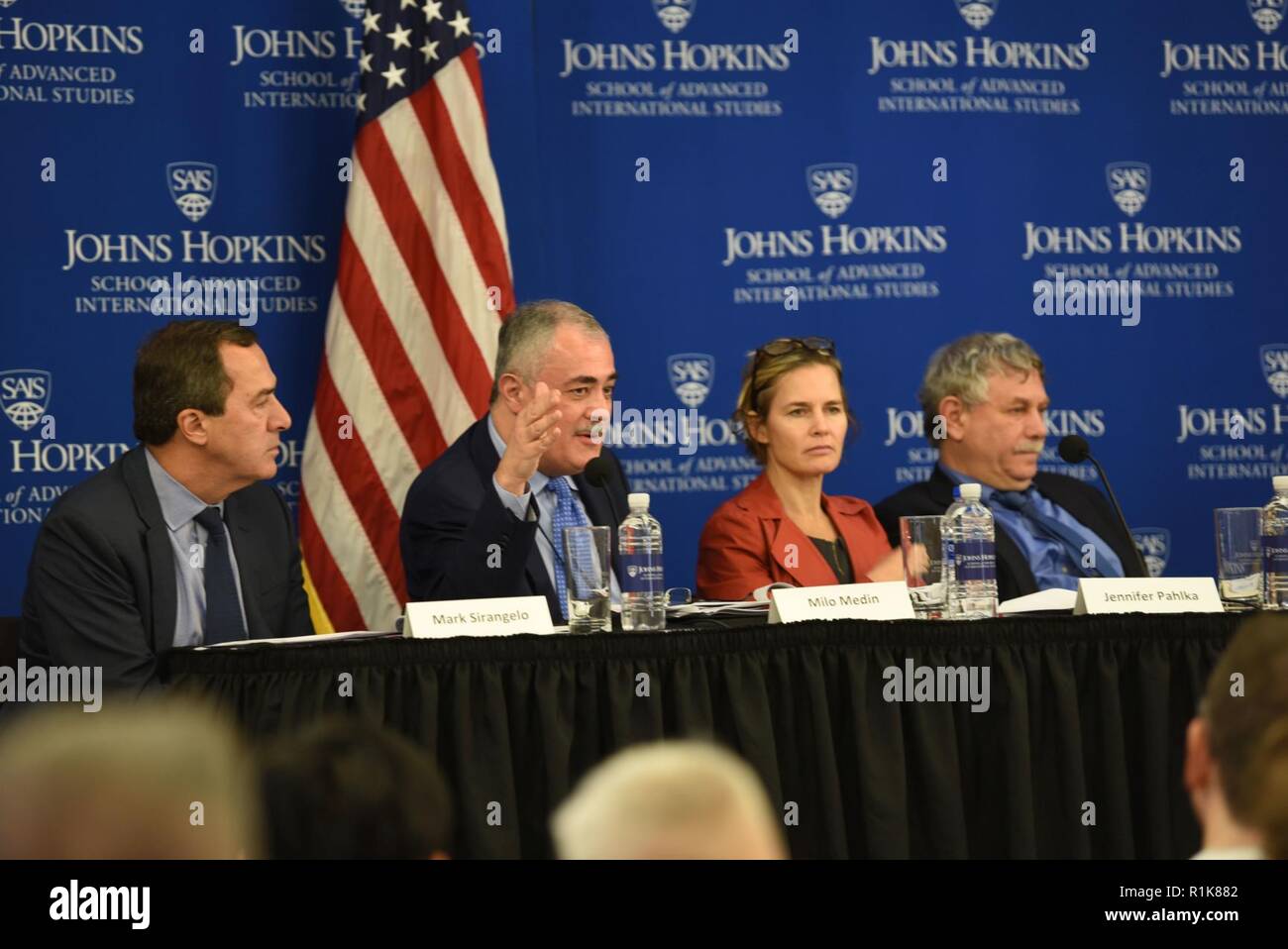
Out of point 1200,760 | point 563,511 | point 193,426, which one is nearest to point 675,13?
point 563,511

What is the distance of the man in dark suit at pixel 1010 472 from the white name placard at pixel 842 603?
1.16 meters

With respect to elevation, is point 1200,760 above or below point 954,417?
below

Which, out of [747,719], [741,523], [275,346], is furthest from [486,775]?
[275,346]

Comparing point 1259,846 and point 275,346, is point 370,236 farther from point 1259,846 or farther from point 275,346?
point 1259,846

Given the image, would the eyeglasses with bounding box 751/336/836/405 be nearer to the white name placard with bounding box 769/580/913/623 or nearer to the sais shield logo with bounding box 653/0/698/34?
the white name placard with bounding box 769/580/913/623

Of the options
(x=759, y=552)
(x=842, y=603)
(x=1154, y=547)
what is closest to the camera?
(x=842, y=603)

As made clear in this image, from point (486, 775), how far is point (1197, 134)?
4257 mm

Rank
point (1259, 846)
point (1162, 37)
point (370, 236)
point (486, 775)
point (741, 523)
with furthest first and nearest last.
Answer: point (1162, 37) → point (370, 236) → point (741, 523) → point (486, 775) → point (1259, 846)

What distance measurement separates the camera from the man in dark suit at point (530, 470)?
351 centimetres

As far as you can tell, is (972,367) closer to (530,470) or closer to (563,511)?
(563,511)

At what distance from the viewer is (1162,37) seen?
19.1 ft

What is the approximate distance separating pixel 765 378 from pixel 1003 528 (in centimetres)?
78

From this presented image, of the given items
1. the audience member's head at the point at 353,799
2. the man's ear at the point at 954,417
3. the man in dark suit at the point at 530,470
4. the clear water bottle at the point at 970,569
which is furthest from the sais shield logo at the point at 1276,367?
the audience member's head at the point at 353,799

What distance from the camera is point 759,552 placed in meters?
3.97
